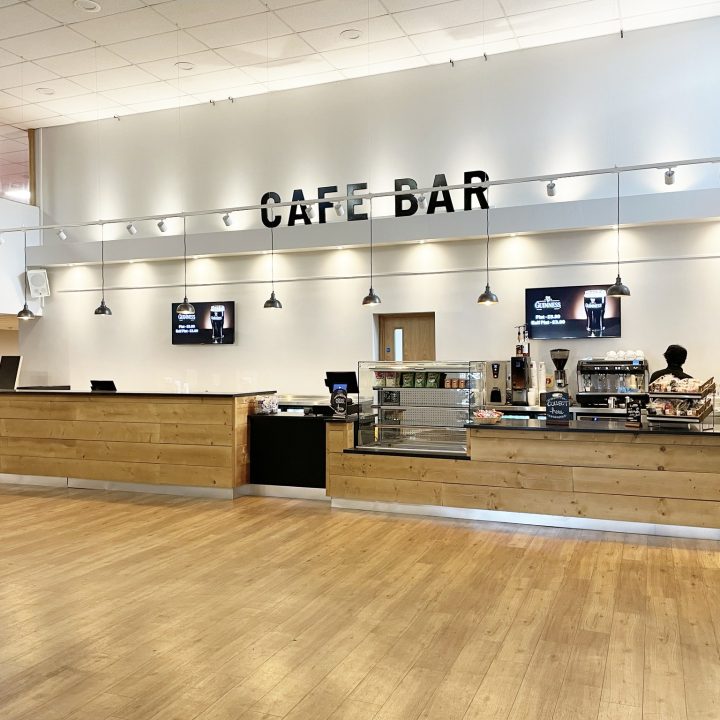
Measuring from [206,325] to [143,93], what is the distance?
3267 mm

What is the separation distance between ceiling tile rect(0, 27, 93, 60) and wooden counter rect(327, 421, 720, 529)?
18.3 feet

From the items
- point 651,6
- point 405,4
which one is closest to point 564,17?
point 651,6

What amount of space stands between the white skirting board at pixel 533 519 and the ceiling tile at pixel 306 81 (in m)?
5.59

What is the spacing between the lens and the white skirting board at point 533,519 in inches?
196

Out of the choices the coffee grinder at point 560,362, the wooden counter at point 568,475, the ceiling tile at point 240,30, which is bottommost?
the wooden counter at point 568,475

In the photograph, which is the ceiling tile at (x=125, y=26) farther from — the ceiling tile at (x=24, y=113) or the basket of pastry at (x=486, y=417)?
the basket of pastry at (x=486, y=417)

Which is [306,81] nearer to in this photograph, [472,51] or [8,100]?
[472,51]

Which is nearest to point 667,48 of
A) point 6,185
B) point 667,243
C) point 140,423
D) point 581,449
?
point 667,243

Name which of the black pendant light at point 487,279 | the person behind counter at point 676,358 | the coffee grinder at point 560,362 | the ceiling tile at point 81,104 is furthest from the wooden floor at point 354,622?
the ceiling tile at point 81,104

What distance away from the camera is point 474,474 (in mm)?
5543

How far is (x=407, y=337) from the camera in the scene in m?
8.70

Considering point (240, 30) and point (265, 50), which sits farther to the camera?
point (265, 50)

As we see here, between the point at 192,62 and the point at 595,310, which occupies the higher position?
the point at 192,62

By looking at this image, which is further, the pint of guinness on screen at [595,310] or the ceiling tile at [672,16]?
the pint of guinness on screen at [595,310]
